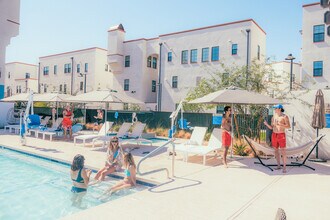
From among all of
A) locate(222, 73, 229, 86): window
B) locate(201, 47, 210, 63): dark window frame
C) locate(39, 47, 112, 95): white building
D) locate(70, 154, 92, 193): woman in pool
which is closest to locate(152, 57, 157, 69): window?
locate(39, 47, 112, 95): white building

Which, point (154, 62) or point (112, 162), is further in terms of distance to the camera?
point (154, 62)

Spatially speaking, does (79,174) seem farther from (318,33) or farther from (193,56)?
(193,56)

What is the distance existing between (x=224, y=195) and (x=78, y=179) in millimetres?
3245

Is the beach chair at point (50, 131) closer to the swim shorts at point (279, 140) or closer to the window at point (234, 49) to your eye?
the swim shorts at point (279, 140)

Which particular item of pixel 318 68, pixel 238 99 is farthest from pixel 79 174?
pixel 318 68

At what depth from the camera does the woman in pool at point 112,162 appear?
7125 millimetres

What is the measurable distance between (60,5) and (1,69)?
593 inches

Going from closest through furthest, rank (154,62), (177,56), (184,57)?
1. (184,57)
2. (177,56)
3. (154,62)

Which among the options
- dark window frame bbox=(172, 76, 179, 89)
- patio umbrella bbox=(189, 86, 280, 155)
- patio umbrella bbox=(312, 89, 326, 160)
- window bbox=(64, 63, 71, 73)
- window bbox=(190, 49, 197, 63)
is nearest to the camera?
patio umbrella bbox=(189, 86, 280, 155)

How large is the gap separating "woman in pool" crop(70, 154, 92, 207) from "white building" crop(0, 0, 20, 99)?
1960cm

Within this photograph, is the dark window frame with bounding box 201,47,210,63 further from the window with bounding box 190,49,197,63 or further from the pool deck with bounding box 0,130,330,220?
the pool deck with bounding box 0,130,330,220

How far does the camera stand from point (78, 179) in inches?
240

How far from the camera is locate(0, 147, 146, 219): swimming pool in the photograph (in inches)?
229

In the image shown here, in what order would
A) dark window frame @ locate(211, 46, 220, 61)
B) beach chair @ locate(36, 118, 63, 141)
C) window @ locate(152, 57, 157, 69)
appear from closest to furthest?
1. beach chair @ locate(36, 118, 63, 141)
2. dark window frame @ locate(211, 46, 220, 61)
3. window @ locate(152, 57, 157, 69)
